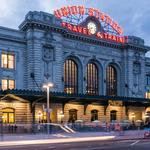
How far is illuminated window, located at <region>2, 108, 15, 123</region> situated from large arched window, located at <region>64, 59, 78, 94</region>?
1450cm

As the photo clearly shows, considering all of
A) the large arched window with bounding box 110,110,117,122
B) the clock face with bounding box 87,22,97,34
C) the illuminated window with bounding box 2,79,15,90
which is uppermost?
the clock face with bounding box 87,22,97,34

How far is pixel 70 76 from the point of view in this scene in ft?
260

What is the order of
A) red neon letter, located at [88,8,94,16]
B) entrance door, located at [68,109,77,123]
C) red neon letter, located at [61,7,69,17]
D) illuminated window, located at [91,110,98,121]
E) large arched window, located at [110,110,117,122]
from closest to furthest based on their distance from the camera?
entrance door, located at [68,109,77,123] < illuminated window, located at [91,110,98,121] < red neon letter, located at [61,7,69,17] < large arched window, located at [110,110,117,122] < red neon letter, located at [88,8,94,16]

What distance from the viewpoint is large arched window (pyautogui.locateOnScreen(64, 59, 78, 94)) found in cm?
7838

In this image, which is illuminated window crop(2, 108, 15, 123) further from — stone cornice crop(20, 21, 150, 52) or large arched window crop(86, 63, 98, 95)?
large arched window crop(86, 63, 98, 95)

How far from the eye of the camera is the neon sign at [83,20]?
259ft

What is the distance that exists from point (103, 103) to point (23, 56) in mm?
19019

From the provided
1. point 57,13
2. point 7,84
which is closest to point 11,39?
point 7,84

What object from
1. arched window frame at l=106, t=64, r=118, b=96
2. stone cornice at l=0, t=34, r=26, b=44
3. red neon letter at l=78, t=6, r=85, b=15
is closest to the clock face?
red neon letter at l=78, t=6, r=85, b=15

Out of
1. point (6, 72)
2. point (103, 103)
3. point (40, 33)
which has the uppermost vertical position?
point (40, 33)

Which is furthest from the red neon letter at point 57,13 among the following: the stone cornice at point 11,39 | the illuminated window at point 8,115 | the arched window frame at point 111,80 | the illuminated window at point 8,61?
the illuminated window at point 8,115

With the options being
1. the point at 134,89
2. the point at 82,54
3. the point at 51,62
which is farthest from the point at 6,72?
the point at 134,89

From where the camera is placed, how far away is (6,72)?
68250 mm

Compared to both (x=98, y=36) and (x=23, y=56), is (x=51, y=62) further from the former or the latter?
(x=98, y=36)
